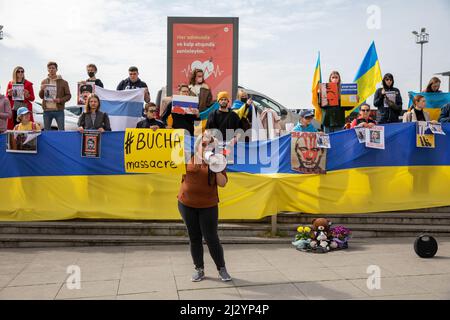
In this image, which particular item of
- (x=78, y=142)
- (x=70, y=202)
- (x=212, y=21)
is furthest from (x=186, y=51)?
(x=70, y=202)

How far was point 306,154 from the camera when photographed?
8703 mm

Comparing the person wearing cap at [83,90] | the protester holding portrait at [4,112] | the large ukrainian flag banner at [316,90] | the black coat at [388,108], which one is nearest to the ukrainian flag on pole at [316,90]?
the large ukrainian flag banner at [316,90]

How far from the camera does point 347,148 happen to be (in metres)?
8.91

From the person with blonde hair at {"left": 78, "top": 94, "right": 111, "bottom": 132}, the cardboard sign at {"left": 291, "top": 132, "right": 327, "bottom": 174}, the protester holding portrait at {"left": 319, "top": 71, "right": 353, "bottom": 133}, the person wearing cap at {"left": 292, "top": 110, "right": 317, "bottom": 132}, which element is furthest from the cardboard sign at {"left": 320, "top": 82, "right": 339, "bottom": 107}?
the person with blonde hair at {"left": 78, "top": 94, "right": 111, "bottom": 132}

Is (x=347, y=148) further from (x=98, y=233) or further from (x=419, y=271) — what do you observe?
(x=98, y=233)

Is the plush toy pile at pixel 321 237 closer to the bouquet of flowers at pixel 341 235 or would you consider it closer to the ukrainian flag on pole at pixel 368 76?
the bouquet of flowers at pixel 341 235

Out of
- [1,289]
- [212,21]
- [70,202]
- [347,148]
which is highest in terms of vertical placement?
[212,21]

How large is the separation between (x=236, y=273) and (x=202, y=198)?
115 cm

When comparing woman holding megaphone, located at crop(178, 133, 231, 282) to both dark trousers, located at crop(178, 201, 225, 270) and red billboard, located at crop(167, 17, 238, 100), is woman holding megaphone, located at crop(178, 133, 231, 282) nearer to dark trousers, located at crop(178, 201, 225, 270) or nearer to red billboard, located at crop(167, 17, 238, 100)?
dark trousers, located at crop(178, 201, 225, 270)

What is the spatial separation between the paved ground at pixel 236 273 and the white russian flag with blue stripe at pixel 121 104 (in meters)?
3.61

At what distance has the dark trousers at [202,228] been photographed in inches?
231

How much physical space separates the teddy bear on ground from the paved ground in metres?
0.21

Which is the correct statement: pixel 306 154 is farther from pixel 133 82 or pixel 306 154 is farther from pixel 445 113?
pixel 133 82
